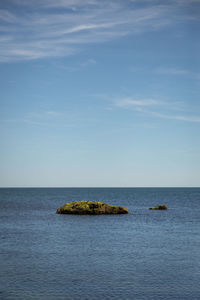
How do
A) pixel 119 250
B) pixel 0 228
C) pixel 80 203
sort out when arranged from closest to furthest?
pixel 119 250 < pixel 0 228 < pixel 80 203

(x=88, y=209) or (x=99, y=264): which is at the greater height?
(x=88, y=209)

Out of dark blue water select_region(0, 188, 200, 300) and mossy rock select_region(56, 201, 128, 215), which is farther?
mossy rock select_region(56, 201, 128, 215)

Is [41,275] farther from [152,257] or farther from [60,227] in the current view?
[60,227]

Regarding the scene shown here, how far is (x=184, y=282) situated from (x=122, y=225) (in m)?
34.5

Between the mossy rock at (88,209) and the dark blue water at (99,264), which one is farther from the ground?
the mossy rock at (88,209)

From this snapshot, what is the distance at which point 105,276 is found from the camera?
89.8 feet

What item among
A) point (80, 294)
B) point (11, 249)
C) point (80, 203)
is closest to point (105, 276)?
point (80, 294)

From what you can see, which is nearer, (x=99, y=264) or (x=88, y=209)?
(x=99, y=264)

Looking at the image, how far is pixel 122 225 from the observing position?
60.2 metres

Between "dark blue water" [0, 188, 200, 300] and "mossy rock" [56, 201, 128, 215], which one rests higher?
"mossy rock" [56, 201, 128, 215]

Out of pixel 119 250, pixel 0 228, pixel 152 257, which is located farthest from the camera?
pixel 0 228

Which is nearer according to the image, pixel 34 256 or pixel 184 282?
pixel 184 282

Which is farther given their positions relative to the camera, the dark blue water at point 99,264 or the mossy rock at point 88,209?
the mossy rock at point 88,209

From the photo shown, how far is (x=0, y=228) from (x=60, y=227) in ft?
31.7
